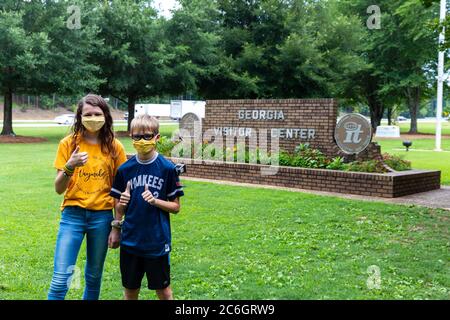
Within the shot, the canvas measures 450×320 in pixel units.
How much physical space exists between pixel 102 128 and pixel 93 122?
14 centimetres

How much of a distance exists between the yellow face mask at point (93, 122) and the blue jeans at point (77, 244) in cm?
56

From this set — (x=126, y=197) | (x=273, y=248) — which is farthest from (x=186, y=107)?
(x=126, y=197)

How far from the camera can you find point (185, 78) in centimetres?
3322

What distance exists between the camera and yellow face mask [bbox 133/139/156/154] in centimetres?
362

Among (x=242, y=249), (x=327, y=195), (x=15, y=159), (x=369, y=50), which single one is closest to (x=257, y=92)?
(x=369, y=50)

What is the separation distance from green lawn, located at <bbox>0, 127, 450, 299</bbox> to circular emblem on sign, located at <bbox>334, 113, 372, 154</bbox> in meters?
2.16

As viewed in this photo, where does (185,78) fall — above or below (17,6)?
below

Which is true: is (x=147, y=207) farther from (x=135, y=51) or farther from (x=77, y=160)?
(x=135, y=51)

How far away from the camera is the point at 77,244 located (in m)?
3.81

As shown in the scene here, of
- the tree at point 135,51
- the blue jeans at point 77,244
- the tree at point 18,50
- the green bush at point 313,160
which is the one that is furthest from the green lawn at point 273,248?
the tree at point 135,51

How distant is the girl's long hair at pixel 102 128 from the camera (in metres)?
3.87

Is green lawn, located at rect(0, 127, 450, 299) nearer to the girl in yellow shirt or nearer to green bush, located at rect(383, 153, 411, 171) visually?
the girl in yellow shirt
